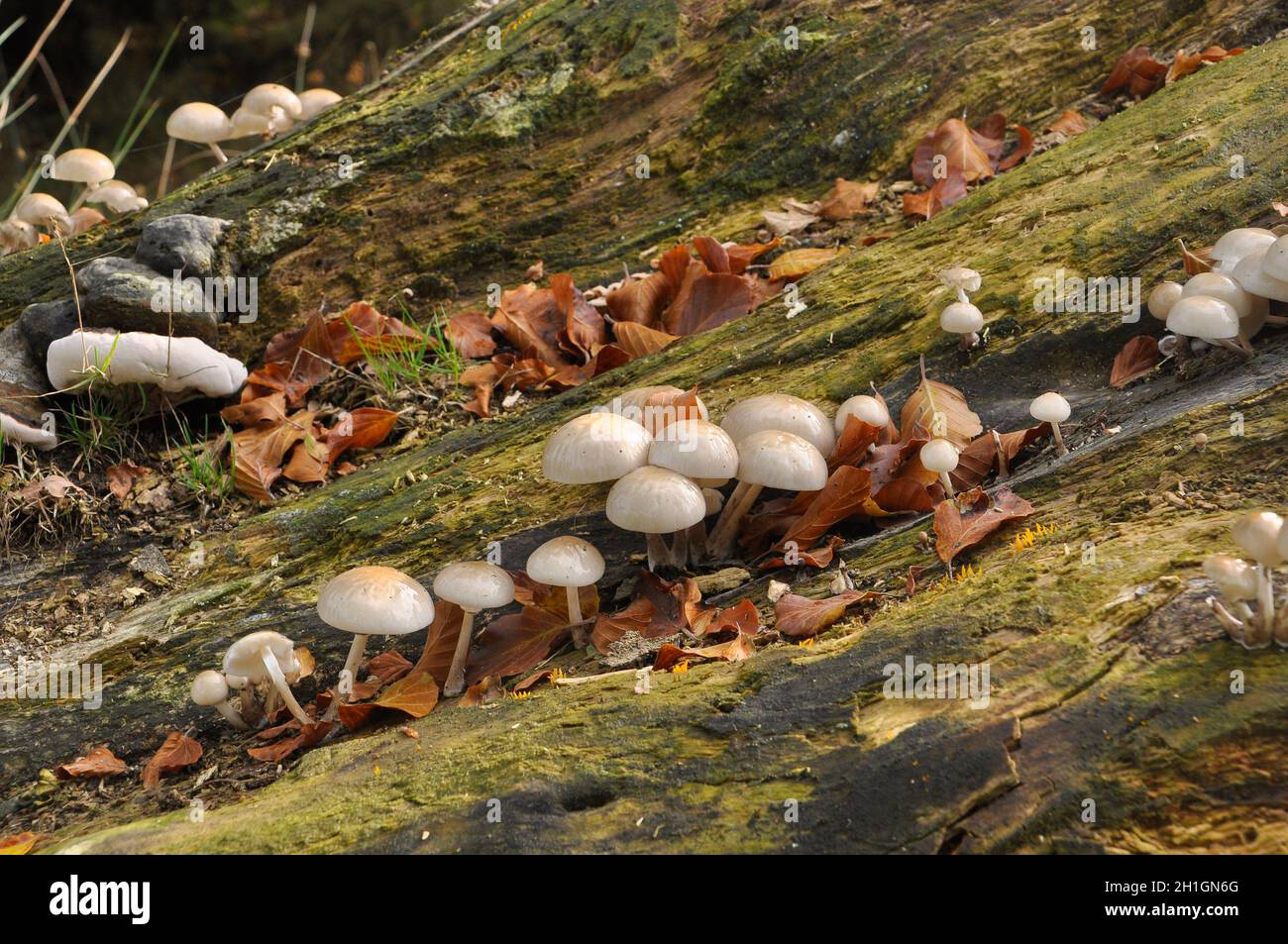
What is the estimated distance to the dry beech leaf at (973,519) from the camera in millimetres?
3096

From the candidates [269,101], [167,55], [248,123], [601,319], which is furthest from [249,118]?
[167,55]

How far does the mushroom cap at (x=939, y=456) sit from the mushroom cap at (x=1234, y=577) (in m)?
1.09

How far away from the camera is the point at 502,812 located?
246 centimetres

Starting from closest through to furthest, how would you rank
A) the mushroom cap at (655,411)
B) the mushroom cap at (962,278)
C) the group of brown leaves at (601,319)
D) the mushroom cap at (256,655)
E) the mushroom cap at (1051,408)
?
the mushroom cap at (256,655) → the mushroom cap at (1051,408) → the mushroom cap at (655,411) → the mushroom cap at (962,278) → the group of brown leaves at (601,319)

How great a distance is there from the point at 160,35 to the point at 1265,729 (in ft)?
42.5

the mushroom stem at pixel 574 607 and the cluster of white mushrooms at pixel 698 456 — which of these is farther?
the mushroom stem at pixel 574 607

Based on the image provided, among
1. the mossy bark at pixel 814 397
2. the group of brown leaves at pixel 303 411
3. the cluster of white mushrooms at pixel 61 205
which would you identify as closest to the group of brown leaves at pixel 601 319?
the mossy bark at pixel 814 397

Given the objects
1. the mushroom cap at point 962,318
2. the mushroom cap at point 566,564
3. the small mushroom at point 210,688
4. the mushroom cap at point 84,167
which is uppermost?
the mushroom cap at point 84,167

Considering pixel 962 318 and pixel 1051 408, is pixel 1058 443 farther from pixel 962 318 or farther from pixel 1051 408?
pixel 962 318

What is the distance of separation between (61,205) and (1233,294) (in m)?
5.79

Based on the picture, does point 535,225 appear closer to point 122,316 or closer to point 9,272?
point 122,316

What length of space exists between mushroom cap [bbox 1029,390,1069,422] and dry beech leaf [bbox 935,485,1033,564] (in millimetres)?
338

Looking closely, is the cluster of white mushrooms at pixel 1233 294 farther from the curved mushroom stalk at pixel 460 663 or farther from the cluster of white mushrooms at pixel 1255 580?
the curved mushroom stalk at pixel 460 663

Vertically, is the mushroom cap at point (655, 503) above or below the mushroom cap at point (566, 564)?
above
